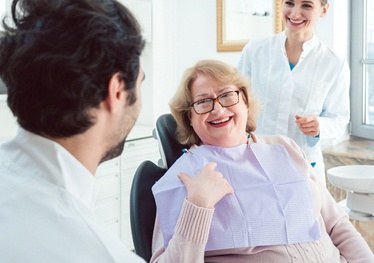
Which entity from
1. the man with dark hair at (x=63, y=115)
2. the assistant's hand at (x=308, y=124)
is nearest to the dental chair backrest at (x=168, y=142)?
the assistant's hand at (x=308, y=124)

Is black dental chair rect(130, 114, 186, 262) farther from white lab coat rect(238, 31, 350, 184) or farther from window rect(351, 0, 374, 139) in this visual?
window rect(351, 0, 374, 139)

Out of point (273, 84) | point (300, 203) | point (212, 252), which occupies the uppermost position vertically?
point (273, 84)

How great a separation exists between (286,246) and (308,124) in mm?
639

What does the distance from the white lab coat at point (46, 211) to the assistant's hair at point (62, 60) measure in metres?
0.05

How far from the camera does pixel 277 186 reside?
1670mm

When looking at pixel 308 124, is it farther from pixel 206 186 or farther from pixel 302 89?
pixel 206 186

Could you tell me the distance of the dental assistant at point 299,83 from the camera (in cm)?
219

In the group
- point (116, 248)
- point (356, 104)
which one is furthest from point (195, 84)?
point (356, 104)

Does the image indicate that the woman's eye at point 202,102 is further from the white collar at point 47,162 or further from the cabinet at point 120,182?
the cabinet at point 120,182

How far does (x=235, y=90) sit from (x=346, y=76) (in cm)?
77

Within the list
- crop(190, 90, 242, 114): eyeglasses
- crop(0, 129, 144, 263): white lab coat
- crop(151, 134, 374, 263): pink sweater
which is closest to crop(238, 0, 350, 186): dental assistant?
crop(151, 134, 374, 263): pink sweater

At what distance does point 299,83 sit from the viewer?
2.21 meters

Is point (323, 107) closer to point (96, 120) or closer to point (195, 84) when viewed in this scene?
point (195, 84)

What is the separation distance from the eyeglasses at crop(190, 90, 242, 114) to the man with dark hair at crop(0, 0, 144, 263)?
802mm
